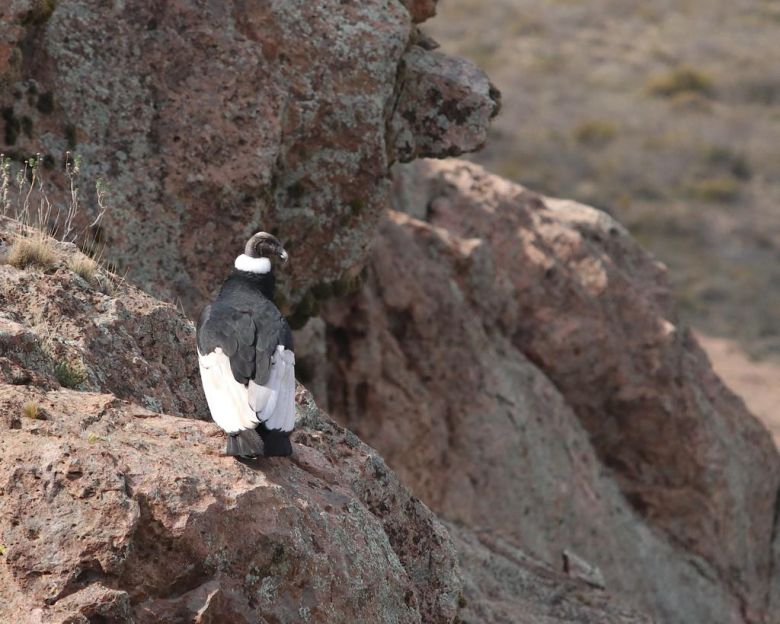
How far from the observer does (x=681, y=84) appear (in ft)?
153

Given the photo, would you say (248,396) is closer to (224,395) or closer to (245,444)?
(224,395)

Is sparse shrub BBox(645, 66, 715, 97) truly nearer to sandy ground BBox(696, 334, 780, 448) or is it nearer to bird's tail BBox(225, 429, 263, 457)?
sandy ground BBox(696, 334, 780, 448)

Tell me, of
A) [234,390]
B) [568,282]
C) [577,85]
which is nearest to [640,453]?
[568,282]

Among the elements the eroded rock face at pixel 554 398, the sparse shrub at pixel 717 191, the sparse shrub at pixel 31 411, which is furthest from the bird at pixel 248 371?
the sparse shrub at pixel 717 191

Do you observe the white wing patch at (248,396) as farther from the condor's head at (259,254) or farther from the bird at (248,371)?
the condor's head at (259,254)

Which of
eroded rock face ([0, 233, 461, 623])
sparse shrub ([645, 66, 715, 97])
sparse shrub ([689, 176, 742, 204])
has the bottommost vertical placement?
eroded rock face ([0, 233, 461, 623])

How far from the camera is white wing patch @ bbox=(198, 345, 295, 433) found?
220 inches

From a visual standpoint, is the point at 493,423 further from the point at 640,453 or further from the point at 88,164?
the point at 88,164

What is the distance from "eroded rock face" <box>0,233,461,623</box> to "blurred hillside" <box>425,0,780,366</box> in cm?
2432

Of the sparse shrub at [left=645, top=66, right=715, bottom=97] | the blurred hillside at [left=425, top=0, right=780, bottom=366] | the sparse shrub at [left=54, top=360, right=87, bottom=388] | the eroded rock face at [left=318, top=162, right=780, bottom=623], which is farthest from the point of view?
the sparse shrub at [left=645, top=66, right=715, bottom=97]

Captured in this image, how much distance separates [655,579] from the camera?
1390 cm

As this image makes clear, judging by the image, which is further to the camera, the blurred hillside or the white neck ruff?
the blurred hillside

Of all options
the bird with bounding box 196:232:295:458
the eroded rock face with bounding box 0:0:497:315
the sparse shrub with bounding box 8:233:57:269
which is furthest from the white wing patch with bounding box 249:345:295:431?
the eroded rock face with bounding box 0:0:497:315

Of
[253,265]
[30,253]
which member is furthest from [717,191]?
[30,253]
